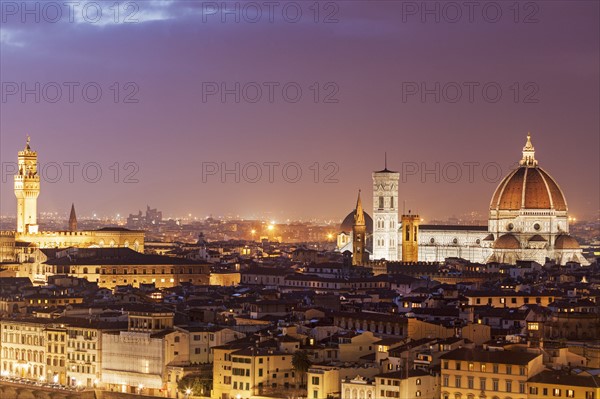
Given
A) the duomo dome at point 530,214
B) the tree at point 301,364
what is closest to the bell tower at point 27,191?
the duomo dome at point 530,214

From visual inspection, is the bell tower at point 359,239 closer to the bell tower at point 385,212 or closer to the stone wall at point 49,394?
the bell tower at point 385,212

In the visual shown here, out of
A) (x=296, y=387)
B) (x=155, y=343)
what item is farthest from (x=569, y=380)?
(x=155, y=343)

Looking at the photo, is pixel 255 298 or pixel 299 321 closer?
pixel 299 321

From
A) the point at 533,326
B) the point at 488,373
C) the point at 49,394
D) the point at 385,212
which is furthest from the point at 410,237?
the point at 488,373

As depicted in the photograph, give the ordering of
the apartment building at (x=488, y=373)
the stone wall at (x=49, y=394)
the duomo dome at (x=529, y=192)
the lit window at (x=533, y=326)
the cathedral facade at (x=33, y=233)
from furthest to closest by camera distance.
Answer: the duomo dome at (x=529, y=192) → the cathedral facade at (x=33, y=233) → the lit window at (x=533, y=326) → the stone wall at (x=49, y=394) → the apartment building at (x=488, y=373)

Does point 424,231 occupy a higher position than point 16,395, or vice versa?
point 424,231

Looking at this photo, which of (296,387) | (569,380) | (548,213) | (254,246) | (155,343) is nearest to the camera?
(569,380)

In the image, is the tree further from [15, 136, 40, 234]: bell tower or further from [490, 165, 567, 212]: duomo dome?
[490, 165, 567, 212]: duomo dome

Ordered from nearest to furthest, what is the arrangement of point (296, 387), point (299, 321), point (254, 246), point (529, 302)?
Result: point (296, 387) < point (299, 321) < point (529, 302) < point (254, 246)

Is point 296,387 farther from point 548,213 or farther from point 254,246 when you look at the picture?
point 254,246
